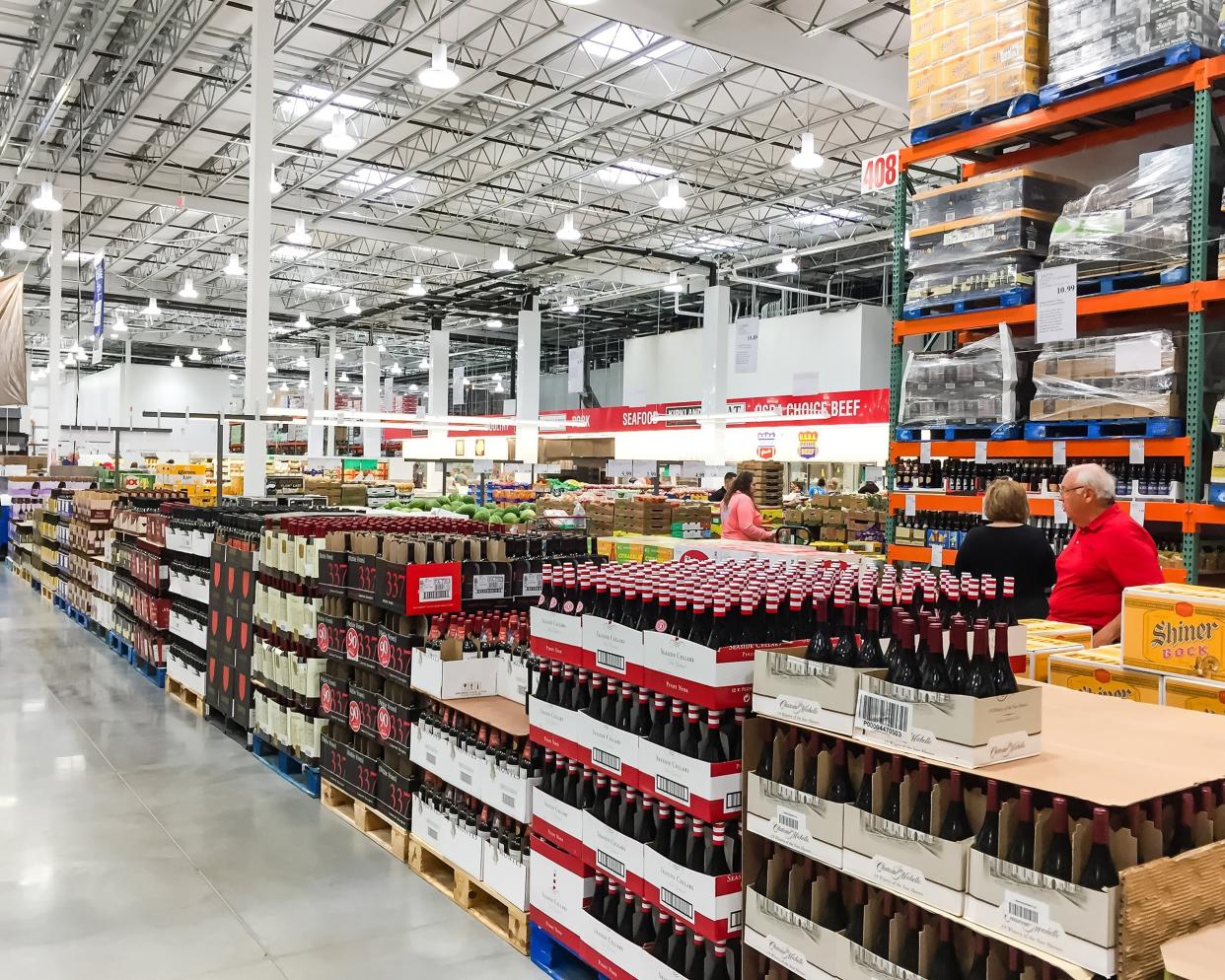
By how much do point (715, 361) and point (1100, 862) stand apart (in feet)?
60.9

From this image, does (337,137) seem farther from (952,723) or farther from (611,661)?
(952,723)

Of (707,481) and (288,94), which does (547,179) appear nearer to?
(288,94)

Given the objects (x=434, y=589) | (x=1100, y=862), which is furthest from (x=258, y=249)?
(x=1100, y=862)

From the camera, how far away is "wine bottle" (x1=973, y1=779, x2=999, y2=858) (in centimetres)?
222

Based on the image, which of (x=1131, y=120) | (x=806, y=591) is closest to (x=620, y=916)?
(x=806, y=591)

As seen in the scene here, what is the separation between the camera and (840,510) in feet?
44.2

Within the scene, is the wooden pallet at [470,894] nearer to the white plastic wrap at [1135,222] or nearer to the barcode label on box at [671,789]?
the barcode label on box at [671,789]

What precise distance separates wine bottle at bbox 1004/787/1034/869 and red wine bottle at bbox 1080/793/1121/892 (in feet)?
0.48

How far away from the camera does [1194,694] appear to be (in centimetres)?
325

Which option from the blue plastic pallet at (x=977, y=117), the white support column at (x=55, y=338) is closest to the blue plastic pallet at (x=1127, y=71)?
the blue plastic pallet at (x=977, y=117)

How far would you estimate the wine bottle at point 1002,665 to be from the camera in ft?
8.05

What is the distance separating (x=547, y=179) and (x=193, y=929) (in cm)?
1626

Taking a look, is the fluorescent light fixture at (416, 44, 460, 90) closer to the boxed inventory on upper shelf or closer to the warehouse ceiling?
the warehouse ceiling

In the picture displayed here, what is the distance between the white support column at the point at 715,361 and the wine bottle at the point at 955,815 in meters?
17.0
